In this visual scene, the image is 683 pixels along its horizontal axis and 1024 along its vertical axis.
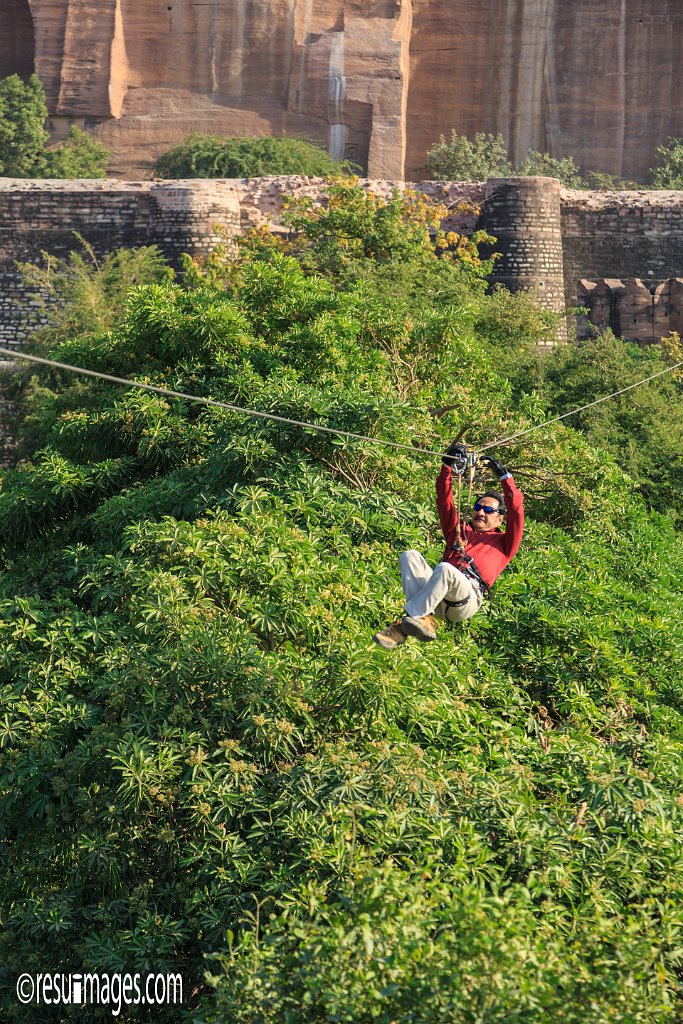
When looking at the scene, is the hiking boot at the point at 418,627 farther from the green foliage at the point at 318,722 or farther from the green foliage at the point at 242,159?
the green foliage at the point at 242,159

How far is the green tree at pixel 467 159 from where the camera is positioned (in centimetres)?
2422

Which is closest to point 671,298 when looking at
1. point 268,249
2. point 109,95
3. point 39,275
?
point 268,249

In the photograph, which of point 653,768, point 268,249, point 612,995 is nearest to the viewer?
point 612,995

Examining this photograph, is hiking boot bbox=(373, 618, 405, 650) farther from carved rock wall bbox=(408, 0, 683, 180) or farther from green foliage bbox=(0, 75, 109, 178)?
carved rock wall bbox=(408, 0, 683, 180)

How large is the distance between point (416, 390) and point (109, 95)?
18.3 meters

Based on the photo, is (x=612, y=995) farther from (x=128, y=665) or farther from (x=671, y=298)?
(x=671, y=298)

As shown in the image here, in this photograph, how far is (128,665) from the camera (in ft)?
16.7

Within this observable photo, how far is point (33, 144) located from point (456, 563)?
68.9ft

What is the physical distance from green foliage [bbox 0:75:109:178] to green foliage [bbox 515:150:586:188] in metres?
8.42

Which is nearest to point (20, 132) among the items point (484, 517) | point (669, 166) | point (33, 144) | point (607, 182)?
point (33, 144)

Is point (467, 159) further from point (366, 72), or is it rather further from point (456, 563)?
point (456, 563)

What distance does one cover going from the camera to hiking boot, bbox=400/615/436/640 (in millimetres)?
4777

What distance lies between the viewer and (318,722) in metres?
4.81

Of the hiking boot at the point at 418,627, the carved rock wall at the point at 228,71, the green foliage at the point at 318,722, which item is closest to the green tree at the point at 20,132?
the carved rock wall at the point at 228,71
